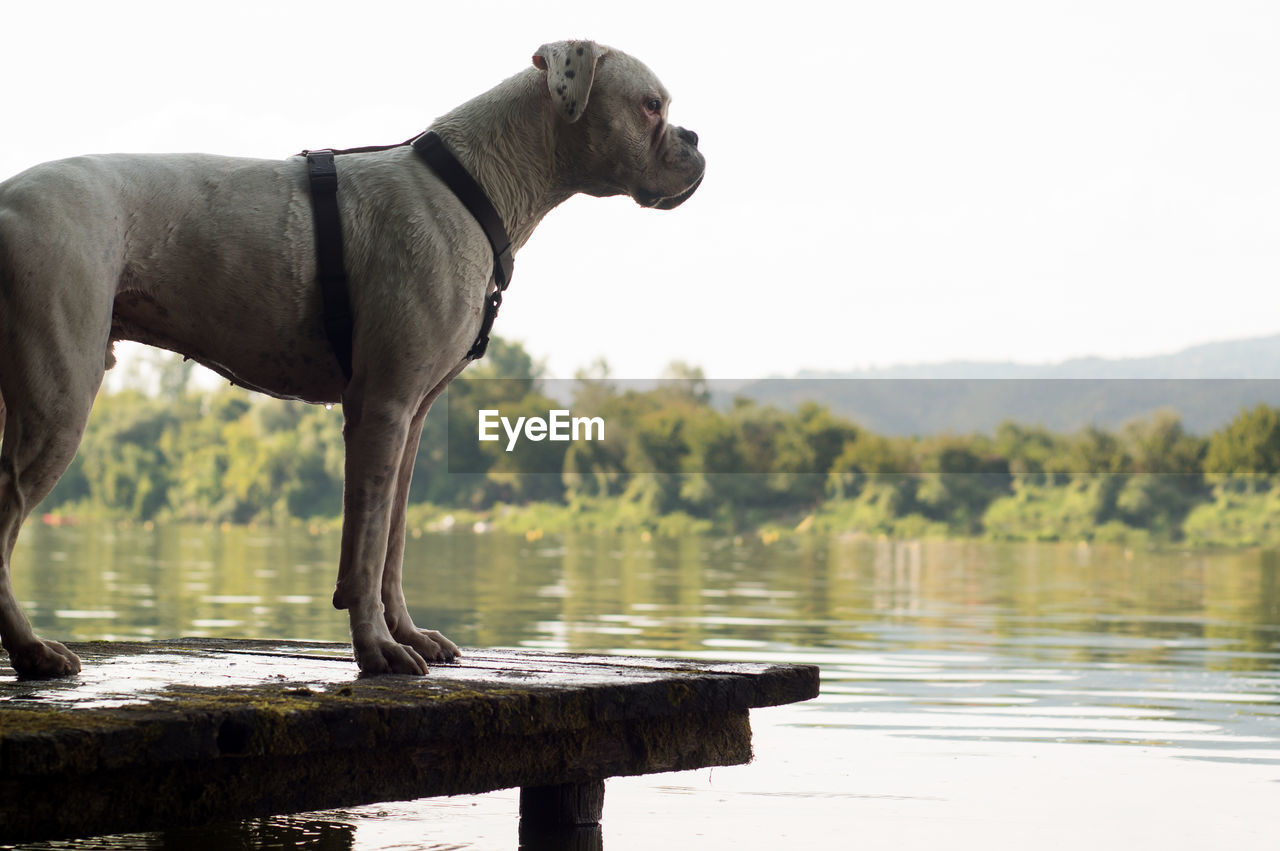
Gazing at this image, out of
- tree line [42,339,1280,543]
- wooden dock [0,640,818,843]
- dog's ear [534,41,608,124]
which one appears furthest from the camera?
tree line [42,339,1280,543]

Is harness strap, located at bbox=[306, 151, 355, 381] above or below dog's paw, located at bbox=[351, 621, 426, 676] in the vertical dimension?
above

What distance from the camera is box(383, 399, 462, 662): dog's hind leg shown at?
639 cm

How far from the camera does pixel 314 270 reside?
5824 millimetres

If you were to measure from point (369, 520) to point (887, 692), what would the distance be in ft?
25.0

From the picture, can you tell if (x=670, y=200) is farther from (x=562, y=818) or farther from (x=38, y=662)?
(x=38, y=662)

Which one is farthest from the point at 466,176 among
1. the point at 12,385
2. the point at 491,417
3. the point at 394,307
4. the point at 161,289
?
the point at 491,417

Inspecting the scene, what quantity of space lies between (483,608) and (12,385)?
17.3 metres

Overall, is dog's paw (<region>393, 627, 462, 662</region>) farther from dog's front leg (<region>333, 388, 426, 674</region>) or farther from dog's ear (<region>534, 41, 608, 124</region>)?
dog's ear (<region>534, 41, 608, 124</region>)

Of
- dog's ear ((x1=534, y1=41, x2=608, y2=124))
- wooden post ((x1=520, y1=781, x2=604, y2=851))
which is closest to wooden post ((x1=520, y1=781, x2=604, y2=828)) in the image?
wooden post ((x1=520, y1=781, x2=604, y2=851))

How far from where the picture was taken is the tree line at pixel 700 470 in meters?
93.4

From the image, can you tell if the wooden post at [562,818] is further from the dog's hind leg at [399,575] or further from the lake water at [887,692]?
the dog's hind leg at [399,575]

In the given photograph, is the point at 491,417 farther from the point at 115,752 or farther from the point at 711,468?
the point at 115,752

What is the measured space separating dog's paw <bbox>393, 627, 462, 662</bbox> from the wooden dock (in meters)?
0.08

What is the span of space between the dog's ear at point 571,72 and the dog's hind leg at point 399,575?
4.43 feet
